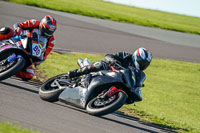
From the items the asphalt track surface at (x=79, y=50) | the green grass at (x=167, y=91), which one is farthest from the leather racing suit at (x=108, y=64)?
the green grass at (x=167, y=91)

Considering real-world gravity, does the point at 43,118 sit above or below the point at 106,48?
above

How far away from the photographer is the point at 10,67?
7133 millimetres

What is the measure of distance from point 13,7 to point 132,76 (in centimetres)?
1487

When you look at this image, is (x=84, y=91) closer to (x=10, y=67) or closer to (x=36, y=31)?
(x=10, y=67)

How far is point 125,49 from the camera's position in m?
17.8

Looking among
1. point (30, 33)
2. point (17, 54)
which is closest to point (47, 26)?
point (30, 33)

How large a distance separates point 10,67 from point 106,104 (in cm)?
204

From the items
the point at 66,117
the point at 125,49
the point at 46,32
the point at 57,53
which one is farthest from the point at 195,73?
the point at 66,117

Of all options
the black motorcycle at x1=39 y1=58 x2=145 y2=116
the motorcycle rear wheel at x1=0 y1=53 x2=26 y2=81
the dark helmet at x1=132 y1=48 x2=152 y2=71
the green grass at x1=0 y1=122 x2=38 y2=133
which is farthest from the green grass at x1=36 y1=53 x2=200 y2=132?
the green grass at x1=0 y1=122 x2=38 y2=133

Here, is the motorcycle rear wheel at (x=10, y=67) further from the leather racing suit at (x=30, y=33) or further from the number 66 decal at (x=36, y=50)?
the leather racing suit at (x=30, y=33)

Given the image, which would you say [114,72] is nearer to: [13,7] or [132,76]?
[132,76]

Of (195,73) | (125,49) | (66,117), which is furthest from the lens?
(125,49)

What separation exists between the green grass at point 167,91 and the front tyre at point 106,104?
201 cm

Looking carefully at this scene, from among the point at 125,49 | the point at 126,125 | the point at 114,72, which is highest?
the point at 114,72
